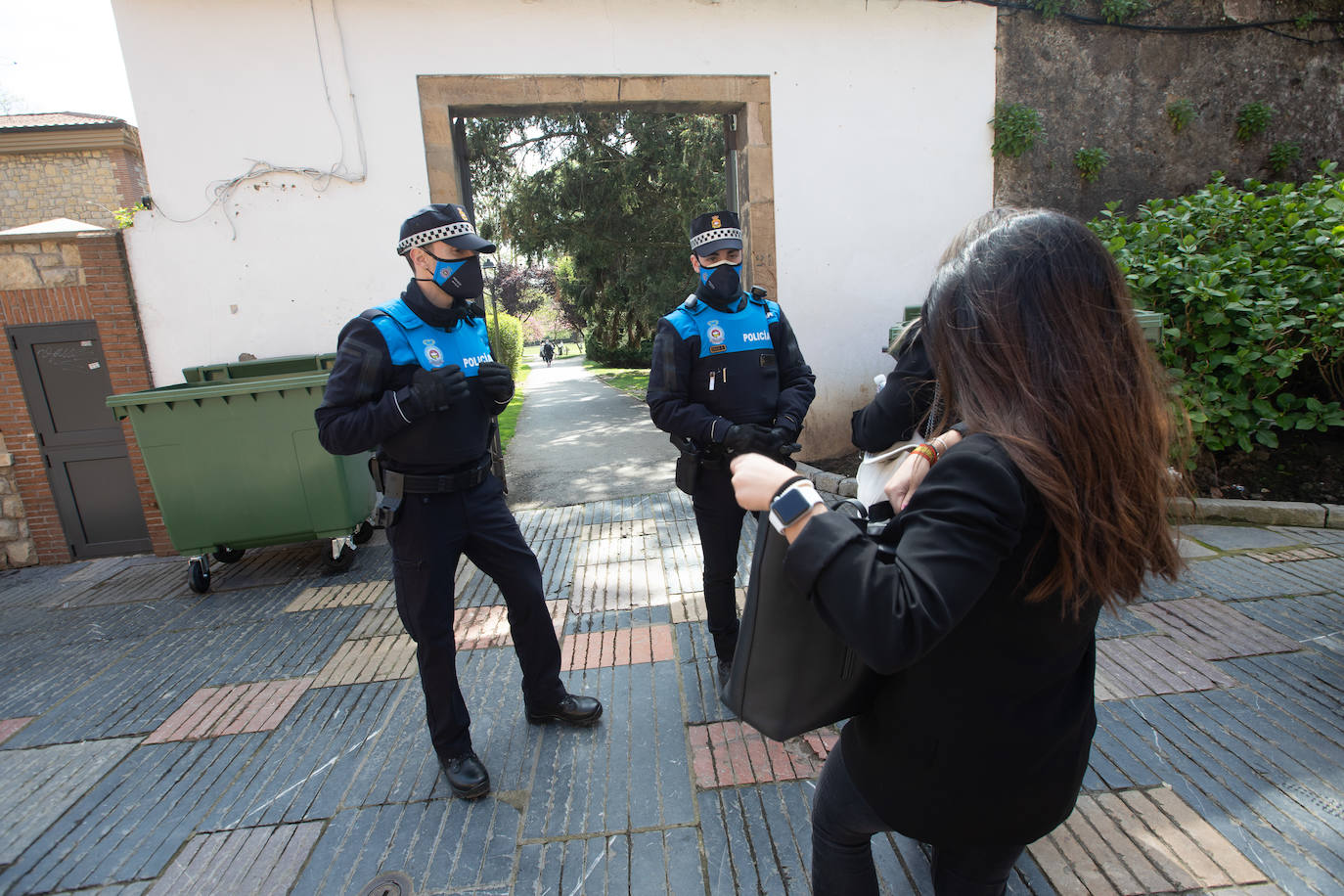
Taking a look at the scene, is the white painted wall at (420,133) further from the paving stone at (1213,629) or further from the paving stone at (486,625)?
the paving stone at (1213,629)

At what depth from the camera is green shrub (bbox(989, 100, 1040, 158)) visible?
19.9 feet

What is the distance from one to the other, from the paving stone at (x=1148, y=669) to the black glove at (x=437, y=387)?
2.86 metres

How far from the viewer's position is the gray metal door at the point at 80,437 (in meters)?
5.20

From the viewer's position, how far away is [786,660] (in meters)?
1.17

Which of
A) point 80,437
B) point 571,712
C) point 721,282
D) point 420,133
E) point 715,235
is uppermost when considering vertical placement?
point 420,133

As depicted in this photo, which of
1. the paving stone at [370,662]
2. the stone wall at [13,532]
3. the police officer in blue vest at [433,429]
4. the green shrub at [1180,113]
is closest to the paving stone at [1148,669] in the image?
the police officer in blue vest at [433,429]

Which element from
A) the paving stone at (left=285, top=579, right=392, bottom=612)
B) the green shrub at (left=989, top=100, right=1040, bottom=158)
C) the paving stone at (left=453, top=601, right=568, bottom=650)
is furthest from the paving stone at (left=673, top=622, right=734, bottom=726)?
the green shrub at (left=989, top=100, right=1040, bottom=158)

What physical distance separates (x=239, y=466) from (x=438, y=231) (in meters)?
3.14

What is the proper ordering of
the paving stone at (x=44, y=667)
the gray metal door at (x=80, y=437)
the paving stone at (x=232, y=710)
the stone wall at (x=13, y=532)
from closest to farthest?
1. the paving stone at (x=232, y=710)
2. the paving stone at (x=44, y=667)
3. the gray metal door at (x=80, y=437)
4. the stone wall at (x=13, y=532)

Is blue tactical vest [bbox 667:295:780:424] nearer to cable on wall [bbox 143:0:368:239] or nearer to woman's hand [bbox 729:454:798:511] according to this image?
woman's hand [bbox 729:454:798:511]

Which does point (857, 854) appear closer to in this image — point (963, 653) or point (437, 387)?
point (963, 653)

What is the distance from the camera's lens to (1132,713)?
2.67m

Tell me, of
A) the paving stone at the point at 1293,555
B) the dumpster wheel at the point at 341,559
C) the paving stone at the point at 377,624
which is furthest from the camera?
the dumpster wheel at the point at 341,559

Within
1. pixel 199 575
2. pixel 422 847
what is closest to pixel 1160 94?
pixel 422 847
